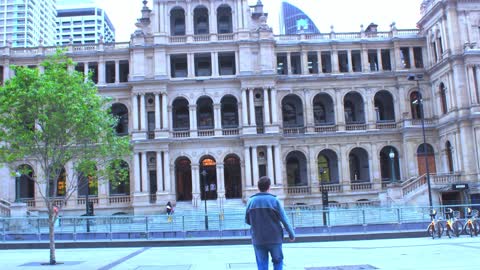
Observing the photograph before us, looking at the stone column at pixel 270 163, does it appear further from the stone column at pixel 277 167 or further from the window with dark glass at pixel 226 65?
the window with dark glass at pixel 226 65

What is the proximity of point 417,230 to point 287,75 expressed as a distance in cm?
2768

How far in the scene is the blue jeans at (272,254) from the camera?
32.2 ft

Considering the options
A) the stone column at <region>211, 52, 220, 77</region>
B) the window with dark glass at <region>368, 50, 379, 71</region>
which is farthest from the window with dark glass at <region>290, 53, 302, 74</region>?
the stone column at <region>211, 52, 220, 77</region>

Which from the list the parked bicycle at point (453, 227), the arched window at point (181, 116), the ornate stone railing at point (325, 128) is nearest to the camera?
the parked bicycle at point (453, 227)

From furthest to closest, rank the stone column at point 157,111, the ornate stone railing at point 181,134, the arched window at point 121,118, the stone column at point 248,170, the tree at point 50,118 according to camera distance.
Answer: the arched window at point 121,118 → the ornate stone railing at point 181,134 → the stone column at point 157,111 → the stone column at point 248,170 → the tree at point 50,118

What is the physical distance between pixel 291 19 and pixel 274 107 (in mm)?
99422

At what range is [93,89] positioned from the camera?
74.9 ft

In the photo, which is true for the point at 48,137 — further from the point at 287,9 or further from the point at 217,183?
the point at 287,9

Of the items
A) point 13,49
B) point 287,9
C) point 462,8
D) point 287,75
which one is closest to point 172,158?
point 287,75

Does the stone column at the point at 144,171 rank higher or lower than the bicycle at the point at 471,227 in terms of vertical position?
higher

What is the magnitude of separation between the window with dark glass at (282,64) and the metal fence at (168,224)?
27029 millimetres

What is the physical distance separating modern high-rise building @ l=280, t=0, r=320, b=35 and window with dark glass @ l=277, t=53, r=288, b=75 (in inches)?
3227

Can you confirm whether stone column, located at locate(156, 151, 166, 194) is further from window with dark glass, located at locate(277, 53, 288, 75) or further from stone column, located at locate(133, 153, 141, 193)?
window with dark glass, located at locate(277, 53, 288, 75)

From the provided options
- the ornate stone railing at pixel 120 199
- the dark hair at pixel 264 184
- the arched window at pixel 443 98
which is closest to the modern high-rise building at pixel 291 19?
the arched window at pixel 443 98
